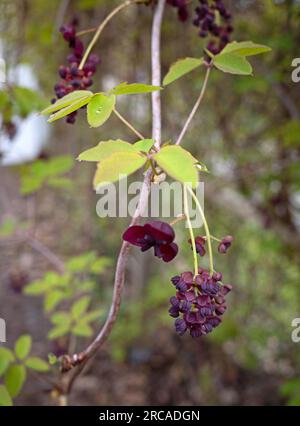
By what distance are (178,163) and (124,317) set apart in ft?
8.73

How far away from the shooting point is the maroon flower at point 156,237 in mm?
669

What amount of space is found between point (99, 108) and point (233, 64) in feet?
1.13

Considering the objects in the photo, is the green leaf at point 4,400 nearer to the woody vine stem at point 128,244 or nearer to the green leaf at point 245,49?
the woody vine stem at point 128,244

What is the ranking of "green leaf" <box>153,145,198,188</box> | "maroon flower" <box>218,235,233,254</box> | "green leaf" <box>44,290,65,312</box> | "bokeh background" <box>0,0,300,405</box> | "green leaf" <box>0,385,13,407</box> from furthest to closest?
"bokeh background" <box>0,0,300,405</box> → "green leaf" <box>44,290,65,312</box> → "green leaf" <box>0,385,13,407</box> → "maroon flower" <box>218,235,233,254</box> → "green leaf" <box>153,145,198,188</box>

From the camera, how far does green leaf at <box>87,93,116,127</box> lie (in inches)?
28.8

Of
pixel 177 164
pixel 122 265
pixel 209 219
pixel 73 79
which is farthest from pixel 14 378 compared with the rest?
pixel 209 219

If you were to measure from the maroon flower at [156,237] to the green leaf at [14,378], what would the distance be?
771 mm

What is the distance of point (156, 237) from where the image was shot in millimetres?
684

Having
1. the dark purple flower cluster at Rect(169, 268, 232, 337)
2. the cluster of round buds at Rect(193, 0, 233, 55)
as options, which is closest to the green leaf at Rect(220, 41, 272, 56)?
the cluster of round buds at Rect(193, 0, 233, 55)

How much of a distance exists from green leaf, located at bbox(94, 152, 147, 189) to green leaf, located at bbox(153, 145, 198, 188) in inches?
1.1

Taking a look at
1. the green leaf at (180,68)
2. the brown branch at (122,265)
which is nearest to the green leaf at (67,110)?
the brown branch at (122,265)

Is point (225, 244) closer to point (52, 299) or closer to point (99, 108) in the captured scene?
point (99, 108)

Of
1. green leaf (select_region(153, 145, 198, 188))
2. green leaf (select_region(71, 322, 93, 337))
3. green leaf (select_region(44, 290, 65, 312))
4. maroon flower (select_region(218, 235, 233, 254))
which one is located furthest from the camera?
green leaf (select_region(44, 290, 65, 312))

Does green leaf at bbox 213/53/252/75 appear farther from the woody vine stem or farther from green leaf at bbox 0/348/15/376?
green leaf at bbox 0/348/15/376
